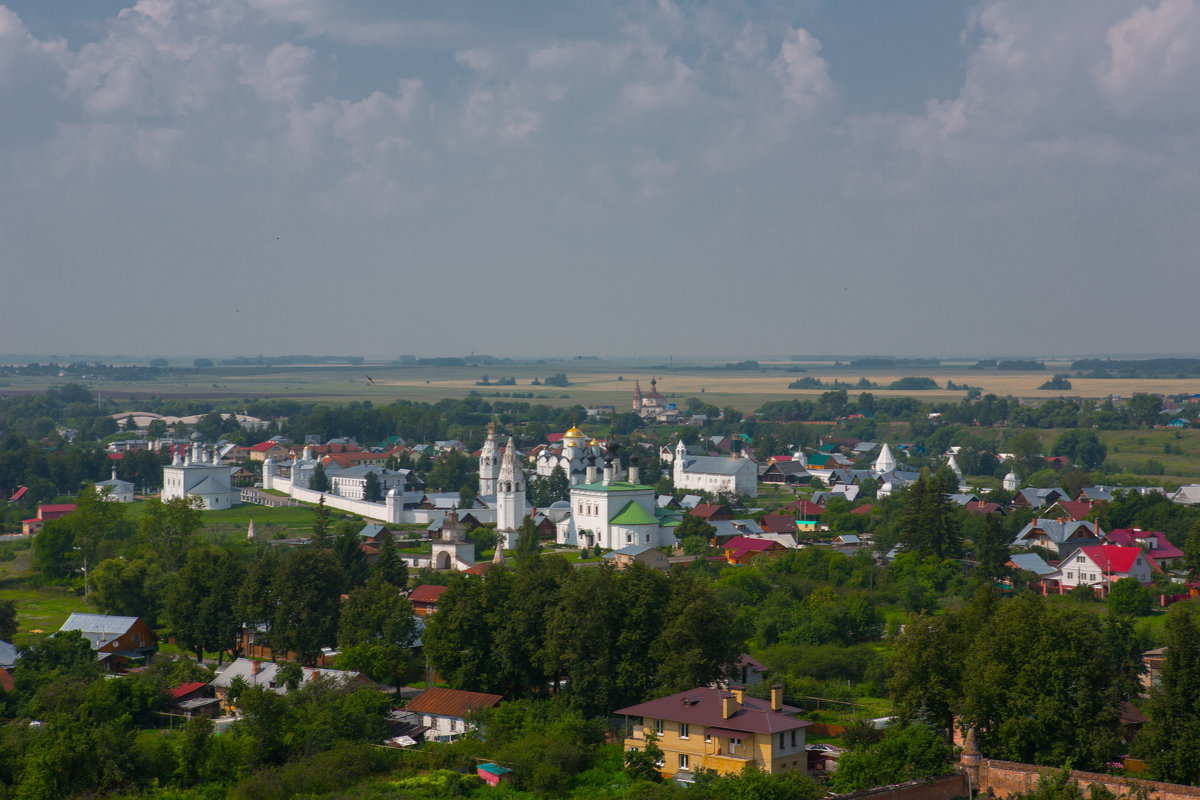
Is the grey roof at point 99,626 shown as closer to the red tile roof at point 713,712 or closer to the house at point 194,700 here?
the house at point 194,700

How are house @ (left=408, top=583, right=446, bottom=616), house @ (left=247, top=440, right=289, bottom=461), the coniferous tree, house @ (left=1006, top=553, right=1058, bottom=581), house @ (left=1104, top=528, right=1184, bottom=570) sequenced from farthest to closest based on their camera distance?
house @ (left=247, top=440, right=289, bottom=461), house @ (left=1104, top=528, right=1184, bottom=570), house @ (left=1006, top=553, right=1058, bottom=581), house @ (left=408, top=583, right=446, bottom=616), the coniferous tree

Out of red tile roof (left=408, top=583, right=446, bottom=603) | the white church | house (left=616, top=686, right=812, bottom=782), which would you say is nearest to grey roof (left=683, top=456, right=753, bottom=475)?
the white church

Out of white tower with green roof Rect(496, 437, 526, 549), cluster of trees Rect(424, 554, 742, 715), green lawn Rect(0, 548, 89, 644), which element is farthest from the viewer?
white tower with green roof Rect(496, 437, 526, 549)

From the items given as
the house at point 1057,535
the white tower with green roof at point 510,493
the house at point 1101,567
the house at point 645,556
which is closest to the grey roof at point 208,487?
the white tower with green roof at point 510,493

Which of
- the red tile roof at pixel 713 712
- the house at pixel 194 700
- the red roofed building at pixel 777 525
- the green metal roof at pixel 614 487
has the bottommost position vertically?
the red roofed building at pixel 777 525

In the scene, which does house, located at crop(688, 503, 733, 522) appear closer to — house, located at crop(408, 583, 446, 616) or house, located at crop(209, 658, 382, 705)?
house, located at crop(408, 583, 446, 616)

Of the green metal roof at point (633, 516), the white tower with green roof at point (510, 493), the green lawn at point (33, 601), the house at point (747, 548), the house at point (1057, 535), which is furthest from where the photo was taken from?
the white tower with green roof at point (510, 493)

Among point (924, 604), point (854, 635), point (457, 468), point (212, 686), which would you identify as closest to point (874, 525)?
point (924, 604)
